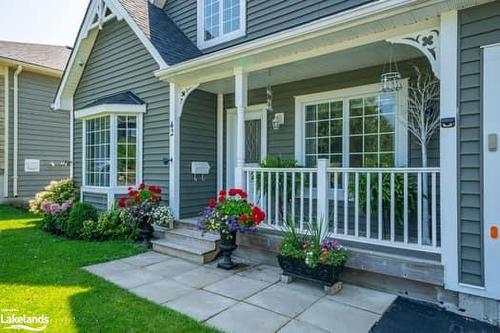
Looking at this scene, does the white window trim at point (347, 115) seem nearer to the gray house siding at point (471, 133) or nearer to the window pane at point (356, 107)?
the window pane at point (356, 107)

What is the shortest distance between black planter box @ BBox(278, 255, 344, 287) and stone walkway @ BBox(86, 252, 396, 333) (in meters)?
0.14

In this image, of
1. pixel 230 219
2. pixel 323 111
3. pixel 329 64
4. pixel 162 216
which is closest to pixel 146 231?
pixel 162 216

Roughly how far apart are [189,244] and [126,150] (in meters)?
2.72

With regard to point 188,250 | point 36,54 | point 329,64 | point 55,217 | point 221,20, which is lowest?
point 188,250

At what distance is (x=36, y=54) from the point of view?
12.0 metres

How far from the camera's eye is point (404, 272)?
349cm

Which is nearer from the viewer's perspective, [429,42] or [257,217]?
[429,42]

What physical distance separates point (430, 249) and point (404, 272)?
0.37m

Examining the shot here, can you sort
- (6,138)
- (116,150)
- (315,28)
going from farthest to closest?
(6,138) < (116,150) < (315,28)

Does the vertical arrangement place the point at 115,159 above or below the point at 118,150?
below

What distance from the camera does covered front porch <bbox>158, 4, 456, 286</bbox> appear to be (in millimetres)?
3799

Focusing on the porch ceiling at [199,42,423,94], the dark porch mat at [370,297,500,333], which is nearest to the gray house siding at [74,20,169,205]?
the porch ceiling at [199,42,423,94]

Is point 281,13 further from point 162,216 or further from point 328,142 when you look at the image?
point 162,216

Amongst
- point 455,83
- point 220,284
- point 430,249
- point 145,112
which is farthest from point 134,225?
point 455,83
